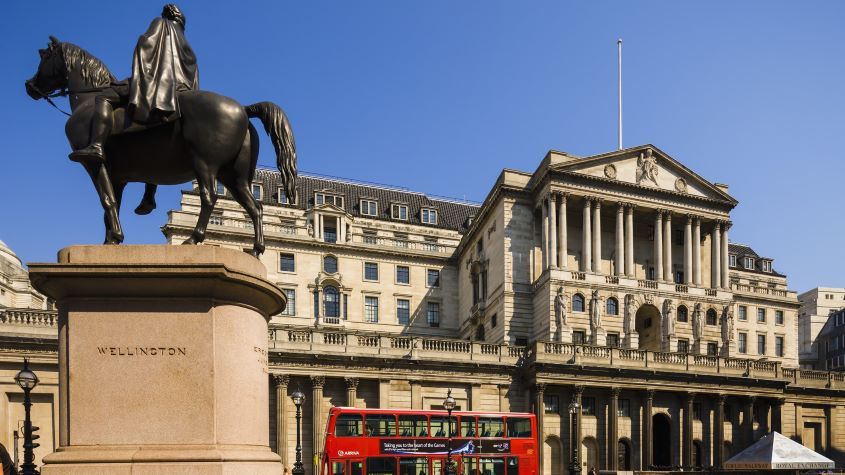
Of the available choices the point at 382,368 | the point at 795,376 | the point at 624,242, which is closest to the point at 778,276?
the point at 795,376

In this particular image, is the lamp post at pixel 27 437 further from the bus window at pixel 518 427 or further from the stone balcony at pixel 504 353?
the stone balcony at pixel 504 353

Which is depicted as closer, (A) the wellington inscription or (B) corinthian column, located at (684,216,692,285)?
(A) the wellington inscription

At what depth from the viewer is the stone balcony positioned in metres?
43.4

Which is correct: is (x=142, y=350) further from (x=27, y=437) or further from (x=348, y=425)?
(x=348, y=425)

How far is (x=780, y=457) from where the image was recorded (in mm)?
32469

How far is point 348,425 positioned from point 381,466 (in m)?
2.46

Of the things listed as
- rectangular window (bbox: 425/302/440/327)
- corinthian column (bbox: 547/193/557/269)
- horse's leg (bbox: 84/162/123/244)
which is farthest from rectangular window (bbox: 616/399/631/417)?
horse's leg (bbox: 84/162/123/244)

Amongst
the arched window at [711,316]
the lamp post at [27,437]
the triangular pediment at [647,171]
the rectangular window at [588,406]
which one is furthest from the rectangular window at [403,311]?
the lamp post at [27,437]

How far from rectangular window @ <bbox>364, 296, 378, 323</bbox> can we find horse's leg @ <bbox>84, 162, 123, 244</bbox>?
192 ft

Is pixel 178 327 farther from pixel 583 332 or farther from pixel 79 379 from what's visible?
pixel 583 332

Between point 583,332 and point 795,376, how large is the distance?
19162mm

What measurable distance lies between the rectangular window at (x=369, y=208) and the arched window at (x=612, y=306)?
29.7 meters

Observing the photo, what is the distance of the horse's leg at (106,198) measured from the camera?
7.66 metres

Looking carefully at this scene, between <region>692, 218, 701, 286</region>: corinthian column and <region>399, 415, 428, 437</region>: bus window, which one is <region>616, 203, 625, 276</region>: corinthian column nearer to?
<region>692, 218, 701, 286</region>: corinthian column
